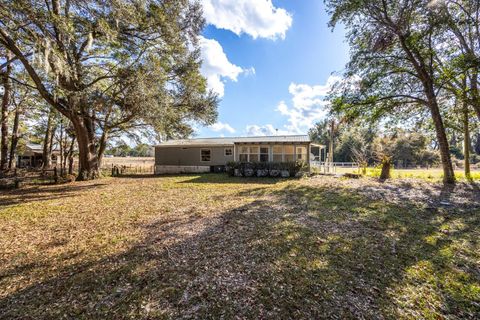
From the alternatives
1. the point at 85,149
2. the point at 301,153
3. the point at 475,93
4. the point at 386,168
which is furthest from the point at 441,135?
the point at 85,149

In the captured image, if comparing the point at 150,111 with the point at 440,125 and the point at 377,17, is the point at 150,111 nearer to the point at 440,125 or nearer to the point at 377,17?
the point at 377,17

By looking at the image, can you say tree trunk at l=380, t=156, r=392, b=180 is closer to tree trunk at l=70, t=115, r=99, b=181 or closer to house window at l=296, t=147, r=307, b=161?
house window at l=296, t=147, r=307, b=161

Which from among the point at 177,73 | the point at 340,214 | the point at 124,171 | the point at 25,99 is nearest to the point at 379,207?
the point at 340,214

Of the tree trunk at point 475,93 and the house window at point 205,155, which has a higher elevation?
the tree trunk at point 475,93

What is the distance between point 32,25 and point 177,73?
662cm

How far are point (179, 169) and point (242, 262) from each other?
17.0 m

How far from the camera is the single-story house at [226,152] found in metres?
16.4

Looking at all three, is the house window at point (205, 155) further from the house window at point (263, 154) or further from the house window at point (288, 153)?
the house window at point (288, 153)

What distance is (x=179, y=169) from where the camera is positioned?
63.6ft

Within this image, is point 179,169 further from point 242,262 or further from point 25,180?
point 242,262

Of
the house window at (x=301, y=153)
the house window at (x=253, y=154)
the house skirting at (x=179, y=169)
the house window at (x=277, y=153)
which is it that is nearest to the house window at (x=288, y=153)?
the house window at (x=277, y=153)

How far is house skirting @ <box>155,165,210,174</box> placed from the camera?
61.8ft

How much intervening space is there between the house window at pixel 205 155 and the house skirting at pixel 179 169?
2.41 feet

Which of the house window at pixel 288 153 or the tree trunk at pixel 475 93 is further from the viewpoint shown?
the house window at pixel 288 153
